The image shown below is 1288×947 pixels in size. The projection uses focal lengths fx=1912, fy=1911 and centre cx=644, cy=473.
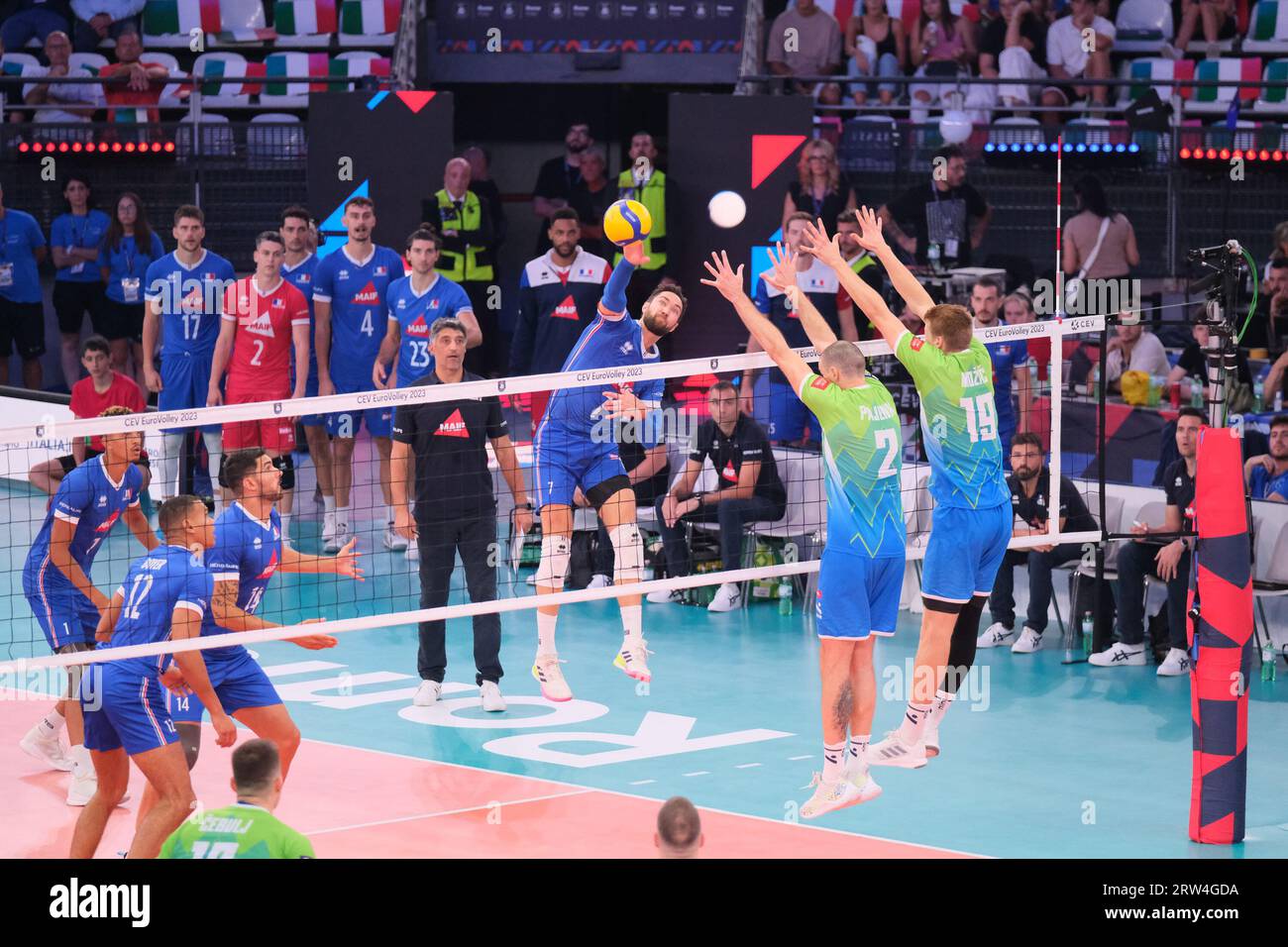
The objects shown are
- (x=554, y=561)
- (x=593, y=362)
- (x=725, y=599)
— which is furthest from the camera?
(x=725, y=599)

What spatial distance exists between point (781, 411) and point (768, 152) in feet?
10.7

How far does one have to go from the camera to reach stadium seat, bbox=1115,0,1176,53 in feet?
72.4

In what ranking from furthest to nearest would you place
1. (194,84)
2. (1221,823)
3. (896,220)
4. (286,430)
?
(194,84), (896,220), (286,430), (1221,823)

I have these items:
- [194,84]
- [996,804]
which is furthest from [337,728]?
[194,84]

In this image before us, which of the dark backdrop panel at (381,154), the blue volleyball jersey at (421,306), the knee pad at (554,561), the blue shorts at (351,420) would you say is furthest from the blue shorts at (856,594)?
the dark backdrop panel at (381,154)

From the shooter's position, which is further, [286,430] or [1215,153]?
[1215,153]

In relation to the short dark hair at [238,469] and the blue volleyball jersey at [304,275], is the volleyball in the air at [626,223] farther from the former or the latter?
the blue volleyball jersey at [304,275]

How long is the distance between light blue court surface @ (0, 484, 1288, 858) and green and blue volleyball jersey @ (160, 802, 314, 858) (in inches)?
166

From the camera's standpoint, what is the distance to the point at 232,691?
10125 mm

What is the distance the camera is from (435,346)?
1237cm

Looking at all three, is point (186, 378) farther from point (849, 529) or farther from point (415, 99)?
point (849, 529)

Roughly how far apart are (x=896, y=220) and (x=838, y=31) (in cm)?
347

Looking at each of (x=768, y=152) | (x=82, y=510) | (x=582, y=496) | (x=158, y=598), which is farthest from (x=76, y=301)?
(x=158, y=598)

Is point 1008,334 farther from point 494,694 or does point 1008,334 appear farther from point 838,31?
point 838,31
